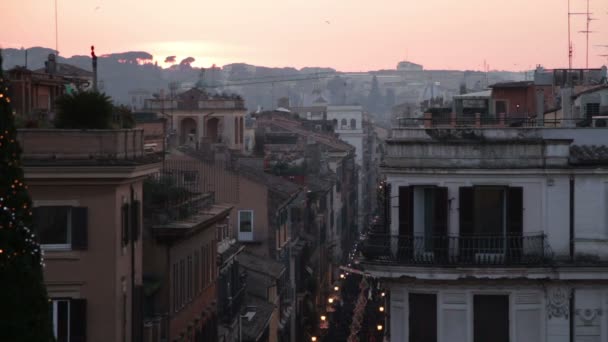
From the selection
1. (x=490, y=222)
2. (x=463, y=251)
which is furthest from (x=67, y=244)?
(x=490, y=222)

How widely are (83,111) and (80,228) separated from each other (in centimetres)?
202

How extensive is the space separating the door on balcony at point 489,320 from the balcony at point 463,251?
0.66 metres

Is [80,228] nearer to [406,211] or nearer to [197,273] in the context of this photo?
[406,211]

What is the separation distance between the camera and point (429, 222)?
30.5 meters

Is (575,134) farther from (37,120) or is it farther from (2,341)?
(2,341)

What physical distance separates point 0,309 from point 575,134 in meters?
15.1

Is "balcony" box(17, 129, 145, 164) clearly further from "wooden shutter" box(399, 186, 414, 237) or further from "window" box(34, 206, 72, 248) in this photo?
"wooden shutter" box(399, 186, 414, 237)

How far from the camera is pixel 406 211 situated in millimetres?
30562

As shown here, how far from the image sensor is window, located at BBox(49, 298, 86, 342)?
29562 mm

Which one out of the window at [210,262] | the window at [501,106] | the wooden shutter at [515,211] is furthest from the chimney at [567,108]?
the window at [210,262]

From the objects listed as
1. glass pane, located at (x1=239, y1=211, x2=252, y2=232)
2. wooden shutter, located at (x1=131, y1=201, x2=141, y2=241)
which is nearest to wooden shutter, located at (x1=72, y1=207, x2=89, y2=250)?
wooden shutter, located at (x1=131, y1=201, x2=141, y2=241)

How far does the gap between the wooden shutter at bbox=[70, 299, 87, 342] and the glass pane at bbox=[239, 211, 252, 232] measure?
110 feet

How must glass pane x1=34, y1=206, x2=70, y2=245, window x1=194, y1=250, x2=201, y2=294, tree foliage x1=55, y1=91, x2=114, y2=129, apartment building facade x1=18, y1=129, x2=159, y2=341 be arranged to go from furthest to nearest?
window x1=194, y1=250, x2=201, y2=294, tree foliage x1=55, y1=91, x2=114, y2=129, glass pane x1=34, y1=206, x2=70, y2=245, apartment building facade x1=18, y1=129, x2=159, y2=341

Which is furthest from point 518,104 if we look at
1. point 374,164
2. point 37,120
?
point 374,164
